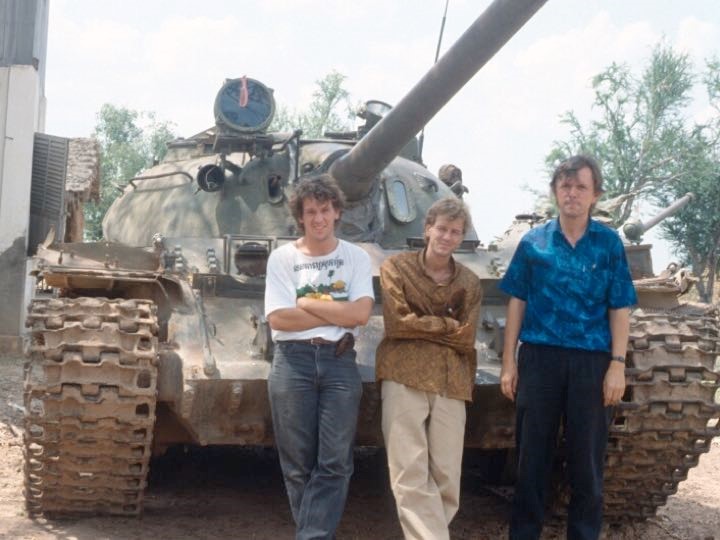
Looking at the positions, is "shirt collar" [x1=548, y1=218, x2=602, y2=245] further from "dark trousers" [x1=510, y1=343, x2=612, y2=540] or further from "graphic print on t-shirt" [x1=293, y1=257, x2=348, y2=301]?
"graphic print on t-shirt" [x1=293, y1=257, x2=348, y2=301]

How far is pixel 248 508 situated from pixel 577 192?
3331mm

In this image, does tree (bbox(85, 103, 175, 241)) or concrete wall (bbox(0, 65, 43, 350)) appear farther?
tree (bbox(85, 103, 175, 241))

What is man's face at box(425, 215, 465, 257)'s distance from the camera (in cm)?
509

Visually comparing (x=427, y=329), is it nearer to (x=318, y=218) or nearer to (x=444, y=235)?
(x=444, y=235)

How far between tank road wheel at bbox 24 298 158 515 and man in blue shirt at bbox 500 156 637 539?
193cm

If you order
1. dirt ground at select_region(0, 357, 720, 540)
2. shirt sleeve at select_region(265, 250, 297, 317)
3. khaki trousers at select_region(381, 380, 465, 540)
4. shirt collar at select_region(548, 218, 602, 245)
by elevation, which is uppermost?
shirt collar at select_region(548, 218, 602, 245)

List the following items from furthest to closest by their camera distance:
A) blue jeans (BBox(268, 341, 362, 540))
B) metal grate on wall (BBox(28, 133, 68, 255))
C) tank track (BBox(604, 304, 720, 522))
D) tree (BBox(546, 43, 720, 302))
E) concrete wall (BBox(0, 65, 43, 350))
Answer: tree (BBox(546, 43, 720, 302))
metal grate on wall (BBox(28, 133, 68, 255))
concrete wall (BBox(0, 65, 43, 350))
tank track (BBox(604, 304, 720, 522))
blue jeans (BBox(268, 341, 362, 540))

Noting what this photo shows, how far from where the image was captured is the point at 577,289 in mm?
5094

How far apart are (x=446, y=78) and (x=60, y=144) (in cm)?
991

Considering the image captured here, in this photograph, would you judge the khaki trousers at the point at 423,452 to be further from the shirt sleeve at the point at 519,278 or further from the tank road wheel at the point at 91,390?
the tank road wheel at the point at 91,390

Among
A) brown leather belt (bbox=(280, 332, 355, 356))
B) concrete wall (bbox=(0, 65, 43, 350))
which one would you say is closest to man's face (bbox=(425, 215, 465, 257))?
brown leather belt (bbox=(280, 332, 355, 356))

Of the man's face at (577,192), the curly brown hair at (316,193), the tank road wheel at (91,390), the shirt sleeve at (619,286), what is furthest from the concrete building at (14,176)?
the shirt sleeve at (619,286)

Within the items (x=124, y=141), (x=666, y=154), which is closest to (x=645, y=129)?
(x=666, y=154)

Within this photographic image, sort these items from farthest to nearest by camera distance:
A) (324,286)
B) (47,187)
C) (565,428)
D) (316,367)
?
(47,187), (565,428), (324,286), (316,367)
